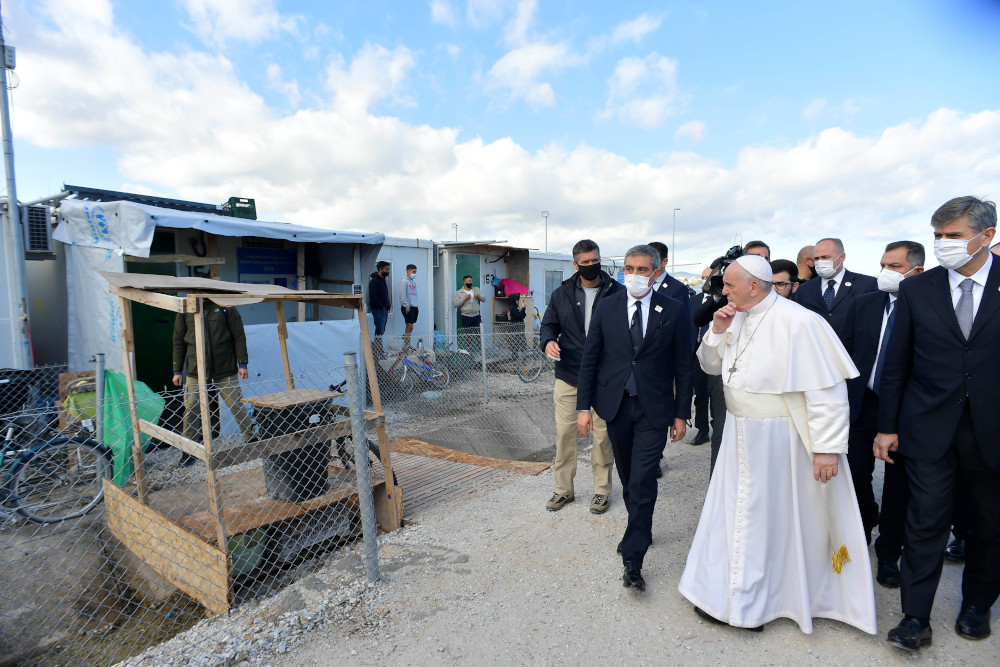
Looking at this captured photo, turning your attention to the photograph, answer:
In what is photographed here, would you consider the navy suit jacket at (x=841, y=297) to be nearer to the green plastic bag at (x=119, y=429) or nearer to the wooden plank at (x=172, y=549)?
the wooden plank at (x=172, y=549)

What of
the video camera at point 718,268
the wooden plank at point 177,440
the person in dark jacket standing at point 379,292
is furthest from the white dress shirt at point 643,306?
the person in dark jacket standing at point 379,292

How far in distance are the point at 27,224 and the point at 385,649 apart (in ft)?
24.6

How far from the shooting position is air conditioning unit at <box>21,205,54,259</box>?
6.89 m

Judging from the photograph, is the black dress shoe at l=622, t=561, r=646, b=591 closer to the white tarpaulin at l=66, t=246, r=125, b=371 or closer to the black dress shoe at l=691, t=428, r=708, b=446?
the black dress shoe at l=691, t=428, r=708, b=446

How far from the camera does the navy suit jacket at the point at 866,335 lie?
3371 mm

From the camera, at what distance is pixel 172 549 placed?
3.74 meters

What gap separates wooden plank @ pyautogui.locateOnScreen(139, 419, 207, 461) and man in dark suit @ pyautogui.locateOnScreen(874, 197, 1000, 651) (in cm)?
381

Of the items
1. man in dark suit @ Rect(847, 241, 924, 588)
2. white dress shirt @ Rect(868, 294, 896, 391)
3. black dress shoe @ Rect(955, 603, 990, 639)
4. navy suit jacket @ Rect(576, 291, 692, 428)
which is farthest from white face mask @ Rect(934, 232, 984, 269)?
black dress shoe @ Rect(955, 603, 990, 639)

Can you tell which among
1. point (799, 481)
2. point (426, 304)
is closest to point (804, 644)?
point (799, 481)

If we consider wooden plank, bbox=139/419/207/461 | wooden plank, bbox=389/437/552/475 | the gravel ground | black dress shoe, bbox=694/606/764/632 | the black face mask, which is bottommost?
wooden plank, bbox=389/437/552/475

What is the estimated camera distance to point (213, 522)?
12.3 feet

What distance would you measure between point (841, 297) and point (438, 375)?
7.20 m

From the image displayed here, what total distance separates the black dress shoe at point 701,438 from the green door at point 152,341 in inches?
283

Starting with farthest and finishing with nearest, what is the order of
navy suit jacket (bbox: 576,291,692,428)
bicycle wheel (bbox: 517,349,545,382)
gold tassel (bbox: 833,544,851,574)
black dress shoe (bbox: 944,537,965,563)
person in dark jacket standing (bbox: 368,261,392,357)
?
bicycle wheel (bbox: 517,349,545,382) < person in dark jacket standing (bbox: 368,261,392,357) < black dress shoe (bbox: 944,537,965,563) < navy suit jacket (bbox: 576,291,692,428) < gold tassel (bbox: 833,544,851,574)
